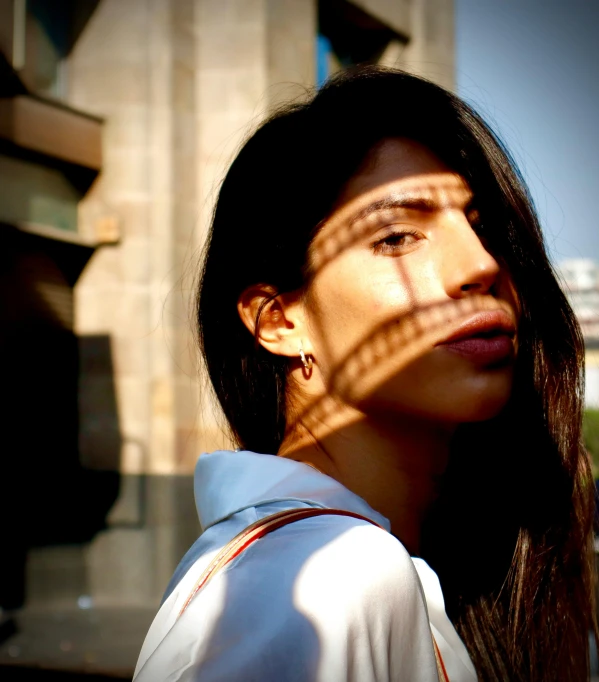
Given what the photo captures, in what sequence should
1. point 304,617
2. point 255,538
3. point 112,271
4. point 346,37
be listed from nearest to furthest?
point 304,617 → point 255,538 → point 112,271 → point 346,37

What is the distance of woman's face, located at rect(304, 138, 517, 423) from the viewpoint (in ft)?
4.75

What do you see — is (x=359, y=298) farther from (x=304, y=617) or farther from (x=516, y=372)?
(x=304, y=617)

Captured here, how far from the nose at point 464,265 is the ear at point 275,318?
33cm

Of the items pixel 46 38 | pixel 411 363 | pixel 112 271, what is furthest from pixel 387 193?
pixel 46 38

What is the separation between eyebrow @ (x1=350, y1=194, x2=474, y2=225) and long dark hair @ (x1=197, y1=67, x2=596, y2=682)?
0.09m

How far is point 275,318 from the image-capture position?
1.65 metres

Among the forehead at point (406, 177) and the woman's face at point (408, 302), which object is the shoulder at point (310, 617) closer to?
the woman's face at point (408, 302)

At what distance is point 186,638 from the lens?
0.94 meters

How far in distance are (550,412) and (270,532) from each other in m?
1.01

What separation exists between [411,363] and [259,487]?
41cm

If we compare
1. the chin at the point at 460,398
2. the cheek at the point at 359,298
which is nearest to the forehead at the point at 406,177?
the cheek at the point at 359,298

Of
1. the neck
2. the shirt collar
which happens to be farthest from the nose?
the shirt collar

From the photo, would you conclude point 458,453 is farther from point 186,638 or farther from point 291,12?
point 291,12

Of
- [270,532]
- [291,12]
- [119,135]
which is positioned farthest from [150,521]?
[270,532]
